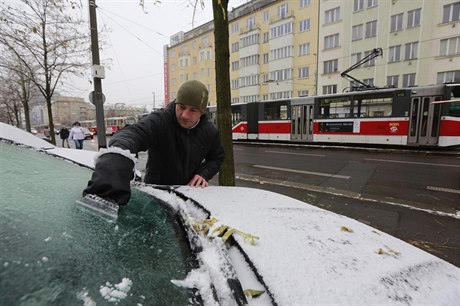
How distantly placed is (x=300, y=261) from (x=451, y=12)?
31.3 metres

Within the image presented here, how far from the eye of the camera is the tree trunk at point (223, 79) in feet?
12.5

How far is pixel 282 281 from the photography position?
2.77 ft

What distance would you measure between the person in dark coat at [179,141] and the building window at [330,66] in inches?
1226

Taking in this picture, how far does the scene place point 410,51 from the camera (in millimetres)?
25125

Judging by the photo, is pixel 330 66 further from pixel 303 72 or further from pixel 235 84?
pixel 235 84

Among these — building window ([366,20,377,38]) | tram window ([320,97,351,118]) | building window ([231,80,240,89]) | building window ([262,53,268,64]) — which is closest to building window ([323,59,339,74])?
building window ([366,20,377,38])

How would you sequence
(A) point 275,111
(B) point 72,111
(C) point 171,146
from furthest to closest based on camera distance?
(B) point 72,111
(A) point 275,111
(C) point 171,146

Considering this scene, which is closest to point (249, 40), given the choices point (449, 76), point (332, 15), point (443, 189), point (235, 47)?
point (235, 47)

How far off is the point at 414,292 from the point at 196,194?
1.12 meters

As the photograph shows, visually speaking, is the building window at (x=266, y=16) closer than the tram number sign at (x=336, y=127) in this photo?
No

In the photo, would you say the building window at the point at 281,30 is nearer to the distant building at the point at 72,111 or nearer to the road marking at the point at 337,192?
the road marking at the point at 337,192

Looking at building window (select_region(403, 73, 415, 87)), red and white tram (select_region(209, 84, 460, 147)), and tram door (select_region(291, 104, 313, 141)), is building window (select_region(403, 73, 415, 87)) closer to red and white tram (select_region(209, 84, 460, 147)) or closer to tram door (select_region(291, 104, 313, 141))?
red and white tram (select_region(209, 84, 460, 147))

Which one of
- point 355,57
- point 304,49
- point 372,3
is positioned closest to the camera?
point 372,3

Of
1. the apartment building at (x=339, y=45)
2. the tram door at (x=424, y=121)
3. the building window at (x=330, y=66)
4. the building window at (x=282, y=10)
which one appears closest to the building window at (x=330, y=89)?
the apartment building at (x=339, y=45)
